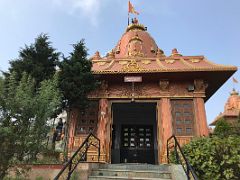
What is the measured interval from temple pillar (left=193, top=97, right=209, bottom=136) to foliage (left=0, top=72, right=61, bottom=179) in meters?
7.00

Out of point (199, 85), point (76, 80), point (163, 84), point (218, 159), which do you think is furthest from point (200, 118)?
point (76, 80)

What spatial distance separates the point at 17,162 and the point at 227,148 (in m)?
6.12

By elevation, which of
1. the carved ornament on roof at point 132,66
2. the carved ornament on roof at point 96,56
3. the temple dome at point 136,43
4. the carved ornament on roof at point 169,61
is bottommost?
the carved ornament on roof at point 132,66

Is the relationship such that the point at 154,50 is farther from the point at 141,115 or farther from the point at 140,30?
the point at 141,115

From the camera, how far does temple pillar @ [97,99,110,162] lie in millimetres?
10477

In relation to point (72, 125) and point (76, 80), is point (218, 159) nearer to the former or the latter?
point (76, 80)

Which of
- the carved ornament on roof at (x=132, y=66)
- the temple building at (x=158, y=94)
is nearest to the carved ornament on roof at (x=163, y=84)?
the temple building at (x=158, y=94)

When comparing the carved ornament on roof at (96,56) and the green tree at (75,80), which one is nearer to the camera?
the green tree at (75,80)

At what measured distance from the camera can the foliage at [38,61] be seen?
9.23 meters

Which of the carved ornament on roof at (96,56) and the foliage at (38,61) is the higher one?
the carved ornament on roof at (96,56)

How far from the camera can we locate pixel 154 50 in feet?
59.7

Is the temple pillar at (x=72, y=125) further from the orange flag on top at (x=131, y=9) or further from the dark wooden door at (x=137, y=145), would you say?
the orange flag on top at (x=131, y=9)

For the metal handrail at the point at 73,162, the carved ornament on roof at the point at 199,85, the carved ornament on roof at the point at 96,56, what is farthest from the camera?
the carved ornament on roof at the point at 96,56

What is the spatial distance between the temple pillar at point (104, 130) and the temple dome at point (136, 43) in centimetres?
603
